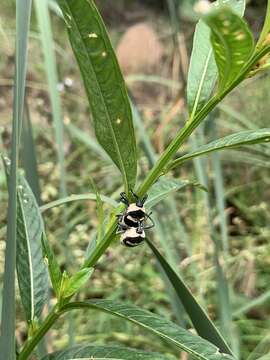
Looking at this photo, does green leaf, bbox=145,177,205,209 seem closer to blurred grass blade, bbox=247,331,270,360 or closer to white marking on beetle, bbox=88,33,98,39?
white marking on beetle, bbox=88,33,98,39

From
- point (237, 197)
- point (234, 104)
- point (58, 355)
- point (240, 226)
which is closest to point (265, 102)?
point (234, 104)

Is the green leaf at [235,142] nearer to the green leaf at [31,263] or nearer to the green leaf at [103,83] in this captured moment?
the green leaf at [103,83]

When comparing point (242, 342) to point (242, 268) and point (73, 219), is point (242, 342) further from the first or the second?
point (73, 219)

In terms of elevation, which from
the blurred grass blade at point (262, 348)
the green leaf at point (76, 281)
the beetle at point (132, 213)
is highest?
the beetle at point (132, 213)

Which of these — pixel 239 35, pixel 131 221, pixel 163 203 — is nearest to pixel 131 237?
pixel 131 221

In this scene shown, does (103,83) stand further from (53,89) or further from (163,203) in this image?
(163,203)

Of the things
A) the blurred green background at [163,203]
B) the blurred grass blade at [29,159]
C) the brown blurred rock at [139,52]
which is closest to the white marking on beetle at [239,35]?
the blurred grass blade at [29,159]

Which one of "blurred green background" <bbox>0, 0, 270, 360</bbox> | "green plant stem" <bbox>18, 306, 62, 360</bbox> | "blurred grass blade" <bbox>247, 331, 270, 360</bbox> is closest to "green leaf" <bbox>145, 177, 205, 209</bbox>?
"green plant stem" <bbox>18, 306, 62, 360</bbox>
